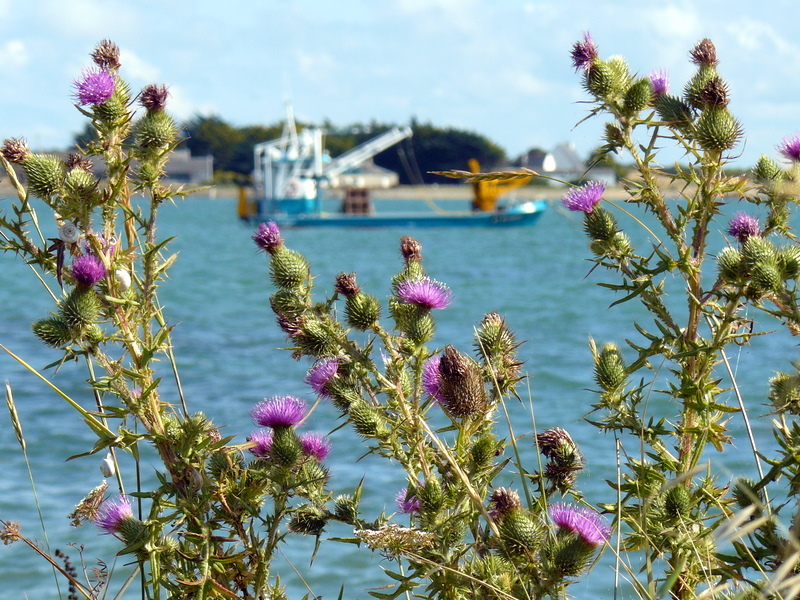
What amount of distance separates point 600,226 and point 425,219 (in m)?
56.8

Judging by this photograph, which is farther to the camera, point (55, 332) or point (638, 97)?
point (638, 97)

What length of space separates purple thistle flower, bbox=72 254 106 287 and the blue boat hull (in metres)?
54.8

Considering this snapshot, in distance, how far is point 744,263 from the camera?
1.99 m

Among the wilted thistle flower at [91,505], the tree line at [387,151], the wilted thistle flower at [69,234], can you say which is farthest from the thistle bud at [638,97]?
the tree line at [387,151]

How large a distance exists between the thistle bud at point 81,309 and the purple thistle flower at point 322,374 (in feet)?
1.50

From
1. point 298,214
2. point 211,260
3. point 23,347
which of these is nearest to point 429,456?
point 23,347

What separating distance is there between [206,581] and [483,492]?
0.57 m

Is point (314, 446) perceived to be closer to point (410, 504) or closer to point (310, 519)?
point (310, 519)

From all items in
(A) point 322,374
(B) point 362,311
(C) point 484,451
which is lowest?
(C) point 484,451

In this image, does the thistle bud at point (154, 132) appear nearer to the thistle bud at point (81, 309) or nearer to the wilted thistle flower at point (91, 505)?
the thistle bud at point (81, 309)

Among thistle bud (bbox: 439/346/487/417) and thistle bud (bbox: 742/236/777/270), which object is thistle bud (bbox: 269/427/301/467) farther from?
thistle bud (bbox: 742/236/777/270)

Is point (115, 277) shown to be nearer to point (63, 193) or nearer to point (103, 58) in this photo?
point (63, 193)

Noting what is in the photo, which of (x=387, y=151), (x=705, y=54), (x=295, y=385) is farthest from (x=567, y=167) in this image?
(x=387, y=151)

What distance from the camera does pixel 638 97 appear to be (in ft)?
7.40
